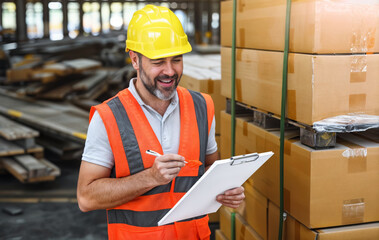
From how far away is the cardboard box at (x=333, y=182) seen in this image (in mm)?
2143

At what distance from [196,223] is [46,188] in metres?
4.52

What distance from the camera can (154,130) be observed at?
217 centimetres

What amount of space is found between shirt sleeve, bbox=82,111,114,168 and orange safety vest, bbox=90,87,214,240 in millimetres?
26

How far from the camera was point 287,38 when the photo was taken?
222 cm

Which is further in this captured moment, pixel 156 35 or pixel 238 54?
pixel 238 54

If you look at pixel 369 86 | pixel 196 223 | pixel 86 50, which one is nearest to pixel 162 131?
pixel 196 223

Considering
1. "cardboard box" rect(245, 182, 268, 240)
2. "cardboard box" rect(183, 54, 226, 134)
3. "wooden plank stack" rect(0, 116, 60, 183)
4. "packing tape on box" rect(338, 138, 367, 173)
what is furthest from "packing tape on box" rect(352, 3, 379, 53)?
"wooden plank stack" rect(0, 116, 60, 183)

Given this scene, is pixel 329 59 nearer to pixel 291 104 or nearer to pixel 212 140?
pixel 291 104

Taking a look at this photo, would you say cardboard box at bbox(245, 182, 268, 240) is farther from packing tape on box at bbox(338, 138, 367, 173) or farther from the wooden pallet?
the wooden pallet

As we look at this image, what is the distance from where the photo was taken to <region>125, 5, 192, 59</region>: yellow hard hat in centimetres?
206

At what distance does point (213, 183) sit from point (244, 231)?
4.10 ft

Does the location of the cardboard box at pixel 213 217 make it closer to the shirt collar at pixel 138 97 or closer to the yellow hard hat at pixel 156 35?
the shirt collar at pixel 138 97

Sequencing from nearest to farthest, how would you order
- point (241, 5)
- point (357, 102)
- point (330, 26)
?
point (330, 26), point (357, 102), point (241, 5)

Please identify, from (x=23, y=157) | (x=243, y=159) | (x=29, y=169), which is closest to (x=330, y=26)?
(x=243, y=159)
